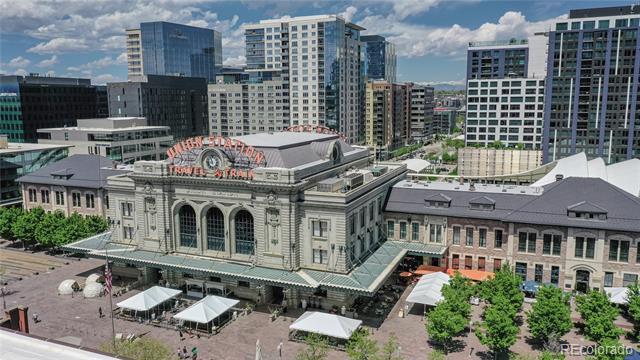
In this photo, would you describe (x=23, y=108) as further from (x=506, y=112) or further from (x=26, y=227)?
(x=506, y=112)

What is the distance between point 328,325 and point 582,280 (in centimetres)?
3754

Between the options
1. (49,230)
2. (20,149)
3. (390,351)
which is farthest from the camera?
(20,149)

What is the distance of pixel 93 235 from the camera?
89.9 meters

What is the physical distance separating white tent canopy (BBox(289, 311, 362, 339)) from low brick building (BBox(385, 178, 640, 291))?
25039 millimetres

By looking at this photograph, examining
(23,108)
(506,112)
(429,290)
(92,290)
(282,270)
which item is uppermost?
(23,108)

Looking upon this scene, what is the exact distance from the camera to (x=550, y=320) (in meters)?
54.1

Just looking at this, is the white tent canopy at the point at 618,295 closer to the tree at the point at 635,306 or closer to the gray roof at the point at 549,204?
the tree at the point at 635,306

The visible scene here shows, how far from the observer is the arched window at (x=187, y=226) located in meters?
75.2

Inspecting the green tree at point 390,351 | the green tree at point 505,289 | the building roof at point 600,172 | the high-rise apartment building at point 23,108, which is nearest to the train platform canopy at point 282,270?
Answer: the green tree at point 390,351

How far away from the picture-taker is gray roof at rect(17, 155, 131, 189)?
9969 centimetres

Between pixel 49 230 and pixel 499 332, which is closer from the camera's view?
pixel 499 332

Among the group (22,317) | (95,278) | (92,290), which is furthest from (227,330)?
(95,278)

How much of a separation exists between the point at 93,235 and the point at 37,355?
2687 inches

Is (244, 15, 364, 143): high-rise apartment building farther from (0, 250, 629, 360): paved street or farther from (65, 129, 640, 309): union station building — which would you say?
(0, 250, 629, 360): paved street
